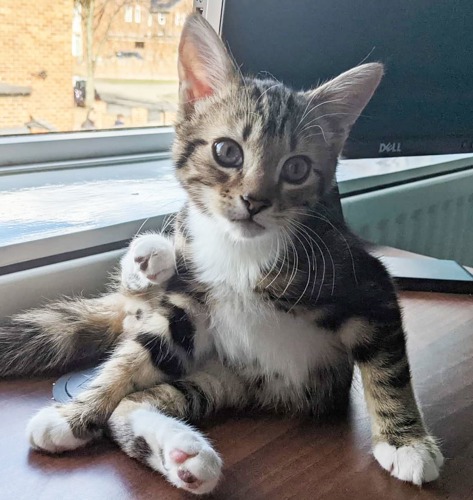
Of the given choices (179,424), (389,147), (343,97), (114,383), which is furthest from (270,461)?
(389,147)

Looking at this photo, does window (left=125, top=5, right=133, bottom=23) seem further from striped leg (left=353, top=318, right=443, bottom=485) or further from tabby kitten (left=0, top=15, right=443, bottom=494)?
striped leg (left=353, top=318, right=443, bottom=485)

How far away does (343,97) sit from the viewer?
0.79m

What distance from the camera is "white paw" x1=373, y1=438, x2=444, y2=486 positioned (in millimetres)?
664

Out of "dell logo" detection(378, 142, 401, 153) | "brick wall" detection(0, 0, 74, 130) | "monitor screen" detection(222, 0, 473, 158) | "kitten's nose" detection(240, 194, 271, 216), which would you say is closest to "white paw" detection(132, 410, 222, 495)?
"kitten's nose" detection(240, 194, 271, 216)

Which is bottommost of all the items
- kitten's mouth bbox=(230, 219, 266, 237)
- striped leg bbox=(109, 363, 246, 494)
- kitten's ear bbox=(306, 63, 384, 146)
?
striped leg bbox=(109, 363, 246, 494)

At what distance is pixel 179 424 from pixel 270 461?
10 centimetres

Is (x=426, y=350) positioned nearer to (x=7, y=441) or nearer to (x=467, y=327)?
(x=467, y=327)

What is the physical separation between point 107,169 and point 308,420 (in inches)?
29.0

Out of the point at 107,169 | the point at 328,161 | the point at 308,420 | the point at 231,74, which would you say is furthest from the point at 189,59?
the point at 107,169

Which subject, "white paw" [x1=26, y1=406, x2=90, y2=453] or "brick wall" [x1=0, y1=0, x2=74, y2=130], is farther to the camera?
"brick wall" [x1=0, y1=0, x2=74, y2=130]

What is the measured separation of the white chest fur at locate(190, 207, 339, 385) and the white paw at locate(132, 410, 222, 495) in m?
0.13

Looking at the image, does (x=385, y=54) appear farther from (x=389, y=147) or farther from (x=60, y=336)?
(x=60, y=336)

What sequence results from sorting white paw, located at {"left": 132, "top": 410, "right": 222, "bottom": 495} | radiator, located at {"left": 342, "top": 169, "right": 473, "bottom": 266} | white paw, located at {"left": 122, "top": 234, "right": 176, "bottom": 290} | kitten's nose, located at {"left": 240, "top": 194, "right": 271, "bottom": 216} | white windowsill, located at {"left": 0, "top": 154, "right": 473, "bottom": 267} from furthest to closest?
1. radiator, located at {"left": 342, "top": 169, "right": 473, "bottom": 266}
2. white windowsill, located at {"left": 0, "top": 154, "right": 473, "bottom": 267}
3. white paw, located at {"left": 122, "top": 234, "right": 176, "bottom": 290}
4. kitten's nose, located at {"left": 240, "top": 194, "right": 271, "bottom": 216}
5. white paw, located at {"left": 132, "top": 410, "right": 222, "bottom": 495}

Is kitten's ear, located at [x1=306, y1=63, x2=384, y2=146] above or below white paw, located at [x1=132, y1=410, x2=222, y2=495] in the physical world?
above
